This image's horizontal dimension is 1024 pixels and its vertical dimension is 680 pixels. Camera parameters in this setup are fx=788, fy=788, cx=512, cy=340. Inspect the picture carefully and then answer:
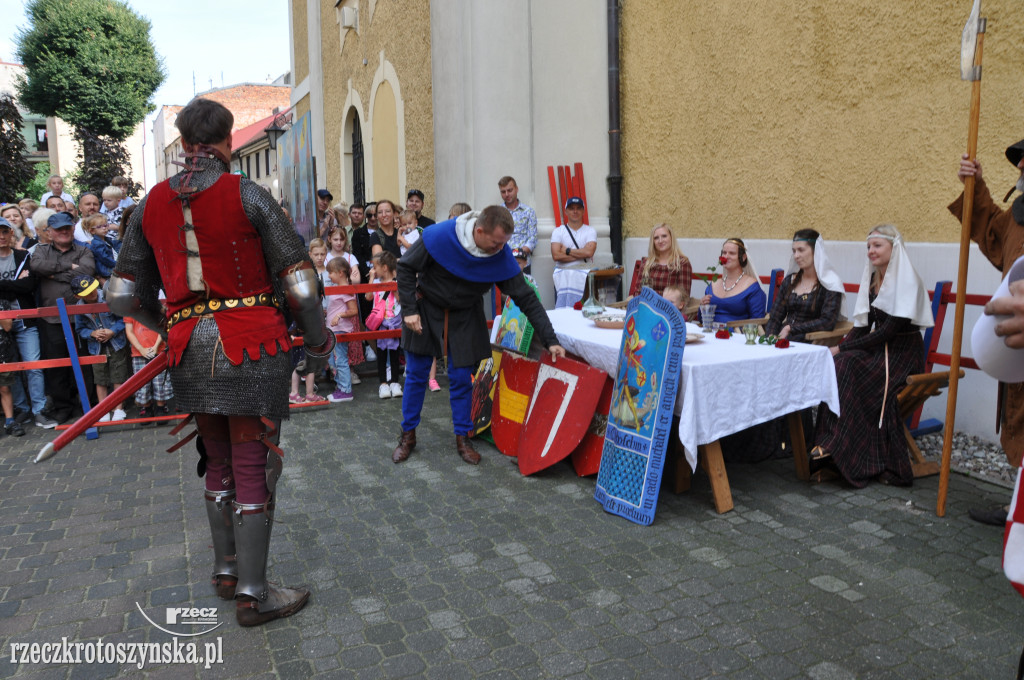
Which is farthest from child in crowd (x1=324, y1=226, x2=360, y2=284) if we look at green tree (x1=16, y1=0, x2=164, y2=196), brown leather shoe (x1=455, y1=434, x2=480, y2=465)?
green tree (x1=16, y1=0, x2=164, y2=196)

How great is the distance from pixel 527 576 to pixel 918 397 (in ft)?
8.42

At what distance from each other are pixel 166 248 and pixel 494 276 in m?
2.36

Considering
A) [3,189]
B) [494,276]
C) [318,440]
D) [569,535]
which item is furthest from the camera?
[3,189]

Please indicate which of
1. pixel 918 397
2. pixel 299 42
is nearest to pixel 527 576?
pixel 918 397

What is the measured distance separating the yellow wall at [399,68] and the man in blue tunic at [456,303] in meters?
5.63

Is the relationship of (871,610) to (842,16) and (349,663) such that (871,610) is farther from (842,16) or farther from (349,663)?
(842,16)

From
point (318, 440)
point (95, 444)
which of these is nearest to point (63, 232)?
point (95, 444)

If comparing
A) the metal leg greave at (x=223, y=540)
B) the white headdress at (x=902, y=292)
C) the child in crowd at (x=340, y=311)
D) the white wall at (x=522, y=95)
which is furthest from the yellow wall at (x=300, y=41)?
the metal leg greave at (x=223, y=540)

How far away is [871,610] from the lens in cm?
311

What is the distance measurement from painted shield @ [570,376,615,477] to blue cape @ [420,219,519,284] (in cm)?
99

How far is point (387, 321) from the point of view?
7.20 m

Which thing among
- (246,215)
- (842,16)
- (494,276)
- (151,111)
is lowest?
(494,276)

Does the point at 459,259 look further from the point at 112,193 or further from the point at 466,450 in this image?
the point at 112,193

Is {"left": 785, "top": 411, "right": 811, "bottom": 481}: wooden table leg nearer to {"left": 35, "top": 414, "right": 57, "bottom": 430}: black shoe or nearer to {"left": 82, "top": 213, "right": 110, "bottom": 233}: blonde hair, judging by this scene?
{"left": 35, "top": 414, "right": 57, "bottom": 430}: black shoe
